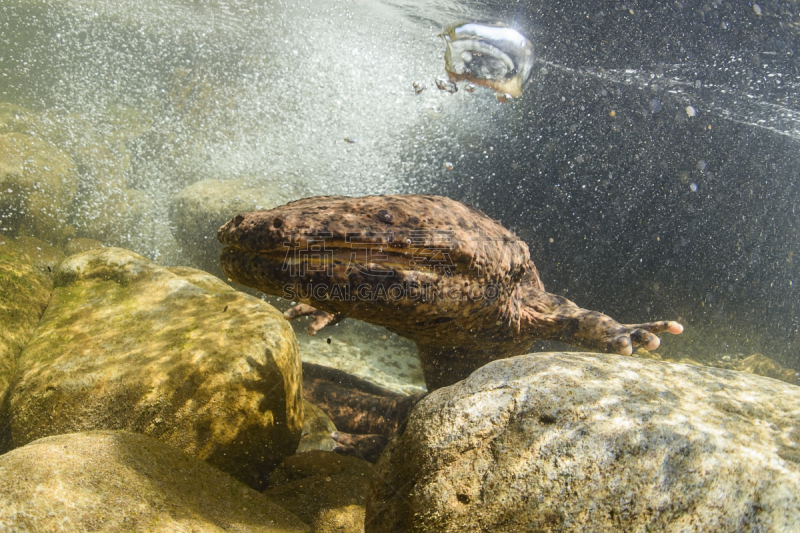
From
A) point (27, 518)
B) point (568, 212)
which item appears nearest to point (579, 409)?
point (27, 518)

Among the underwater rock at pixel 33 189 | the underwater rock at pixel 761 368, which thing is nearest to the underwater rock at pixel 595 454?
the underwater rock at pixel 761 368

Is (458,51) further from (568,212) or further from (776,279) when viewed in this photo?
(776,279)

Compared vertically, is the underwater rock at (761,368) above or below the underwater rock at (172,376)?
below

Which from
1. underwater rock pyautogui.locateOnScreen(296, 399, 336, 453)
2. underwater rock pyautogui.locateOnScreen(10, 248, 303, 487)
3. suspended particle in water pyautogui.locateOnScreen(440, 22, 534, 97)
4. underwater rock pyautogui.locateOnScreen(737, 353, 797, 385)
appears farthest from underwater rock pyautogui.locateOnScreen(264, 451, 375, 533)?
underwater rock pyautogui.locateOnScreen(737, 353, 797, 385)

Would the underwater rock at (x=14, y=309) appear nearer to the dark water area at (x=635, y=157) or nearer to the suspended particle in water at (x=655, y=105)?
the dark water area at (x=635, y=157)

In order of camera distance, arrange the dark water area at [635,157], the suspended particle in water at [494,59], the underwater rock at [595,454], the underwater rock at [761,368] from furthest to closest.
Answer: the suspended particle in water at [494,59] < the underwater rock at [761,368] < the dark water area at [635,157] < the underwater rock at [595,454]

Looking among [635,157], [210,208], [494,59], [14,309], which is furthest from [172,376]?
[494,59]

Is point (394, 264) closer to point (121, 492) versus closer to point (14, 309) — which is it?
point (121, 492)
